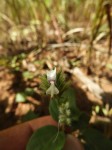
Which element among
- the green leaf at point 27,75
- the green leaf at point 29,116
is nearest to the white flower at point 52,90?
the green leaf at point 29,116

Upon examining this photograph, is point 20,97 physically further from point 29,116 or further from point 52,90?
point 52,90

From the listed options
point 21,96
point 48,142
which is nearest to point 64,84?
point 48,142

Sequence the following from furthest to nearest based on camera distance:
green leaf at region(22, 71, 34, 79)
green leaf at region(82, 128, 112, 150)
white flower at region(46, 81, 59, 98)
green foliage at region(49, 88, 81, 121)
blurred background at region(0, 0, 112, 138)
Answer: green leaf at region(22, 71, 34, 79), blurred background at region(0, 0, 112, 138), green leaf at region(82, 128, 112, 150), green foliage at region(49, 88, 81, 121), white flower at region(46, 81, 59, 98)

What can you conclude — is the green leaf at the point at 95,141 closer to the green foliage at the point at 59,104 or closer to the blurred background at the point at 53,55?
the green foliage at the point at 59,104

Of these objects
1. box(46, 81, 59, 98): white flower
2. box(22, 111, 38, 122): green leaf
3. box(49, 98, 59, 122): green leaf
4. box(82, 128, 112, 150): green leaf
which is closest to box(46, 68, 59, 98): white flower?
box(46, 81, 59, 98): white flower

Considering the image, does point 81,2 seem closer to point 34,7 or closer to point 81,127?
point 34,7

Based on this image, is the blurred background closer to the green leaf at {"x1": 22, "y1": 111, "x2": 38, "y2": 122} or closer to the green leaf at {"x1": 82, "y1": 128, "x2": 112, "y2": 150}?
the green leaf at {"x1": 22, "y1": 111, "x2": 38, "y2": 122}
